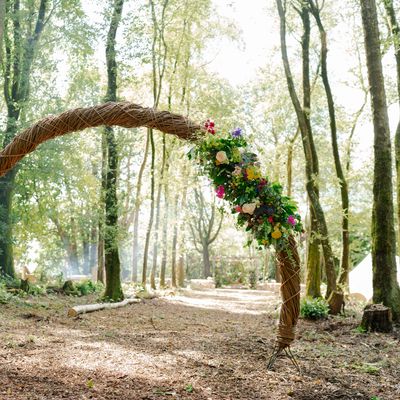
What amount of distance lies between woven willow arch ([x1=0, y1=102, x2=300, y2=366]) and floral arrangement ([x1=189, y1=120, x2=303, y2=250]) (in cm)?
17

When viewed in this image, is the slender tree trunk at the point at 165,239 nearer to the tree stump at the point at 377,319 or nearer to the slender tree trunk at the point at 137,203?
the slender tree trunk at the point at 137,203

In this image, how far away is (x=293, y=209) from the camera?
171 inches

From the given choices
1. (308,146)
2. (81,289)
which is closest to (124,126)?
(308,146)

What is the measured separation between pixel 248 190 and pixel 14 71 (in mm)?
12663

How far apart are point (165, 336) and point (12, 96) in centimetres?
1072

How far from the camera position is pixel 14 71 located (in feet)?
47.8

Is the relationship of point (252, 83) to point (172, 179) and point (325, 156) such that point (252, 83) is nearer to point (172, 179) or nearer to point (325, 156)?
point (325, 156)

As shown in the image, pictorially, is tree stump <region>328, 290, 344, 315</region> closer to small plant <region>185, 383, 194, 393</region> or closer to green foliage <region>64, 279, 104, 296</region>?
small plant <region>185, 383, 194, 393</region>

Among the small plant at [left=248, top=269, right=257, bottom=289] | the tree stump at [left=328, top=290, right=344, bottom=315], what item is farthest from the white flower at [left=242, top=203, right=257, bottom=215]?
the small plant at [left=248, top=269, right=257, bottom=289]

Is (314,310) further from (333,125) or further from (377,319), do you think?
(333,125)

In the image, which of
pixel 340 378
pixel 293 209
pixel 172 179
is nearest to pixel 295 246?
Answer: pixel 293 209

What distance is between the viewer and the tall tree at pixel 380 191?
25.7 ft

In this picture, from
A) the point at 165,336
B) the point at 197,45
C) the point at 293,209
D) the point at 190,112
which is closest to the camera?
the point at 293,209

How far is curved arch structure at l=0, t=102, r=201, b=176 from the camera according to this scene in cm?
427
